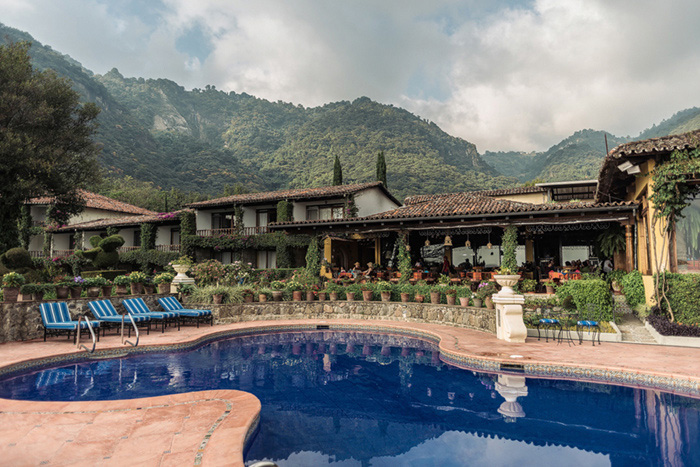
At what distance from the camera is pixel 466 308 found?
39.2 feet

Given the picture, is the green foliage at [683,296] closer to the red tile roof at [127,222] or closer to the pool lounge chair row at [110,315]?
the pool lounge chair row at [110,315]

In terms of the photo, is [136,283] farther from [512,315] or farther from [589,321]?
[589,321]

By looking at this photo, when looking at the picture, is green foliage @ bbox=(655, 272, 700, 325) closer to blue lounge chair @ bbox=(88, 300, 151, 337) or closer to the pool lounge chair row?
the pool lounge chair row

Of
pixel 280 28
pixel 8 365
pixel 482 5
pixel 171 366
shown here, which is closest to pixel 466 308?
pixel 171 366

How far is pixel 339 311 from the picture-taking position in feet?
47.7

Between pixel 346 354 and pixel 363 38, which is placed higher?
pixel 363 38

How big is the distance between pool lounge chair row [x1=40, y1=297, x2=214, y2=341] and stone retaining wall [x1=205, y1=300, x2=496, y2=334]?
2.91ft

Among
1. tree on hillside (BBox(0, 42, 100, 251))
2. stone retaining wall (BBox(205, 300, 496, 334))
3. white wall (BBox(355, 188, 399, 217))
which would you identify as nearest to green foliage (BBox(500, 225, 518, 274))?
stone retaining wall (BBox(205, 300, 496, 334))

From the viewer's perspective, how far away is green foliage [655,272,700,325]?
8.76 m

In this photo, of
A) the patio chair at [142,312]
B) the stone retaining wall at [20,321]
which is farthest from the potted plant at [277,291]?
the stone retaining wall at [20,321]

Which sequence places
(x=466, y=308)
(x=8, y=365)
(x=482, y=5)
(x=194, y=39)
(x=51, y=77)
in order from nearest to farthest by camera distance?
1. (x=8, y=365)
2. (x=466, y=308)
3. (x=51, y=77)
4. (x=482, y=5)
5. (x=194, y=39)

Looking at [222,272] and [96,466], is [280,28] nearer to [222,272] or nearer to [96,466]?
[222,272]

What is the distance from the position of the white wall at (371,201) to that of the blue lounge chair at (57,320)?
1943 cm

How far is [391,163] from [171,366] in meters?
48.2
